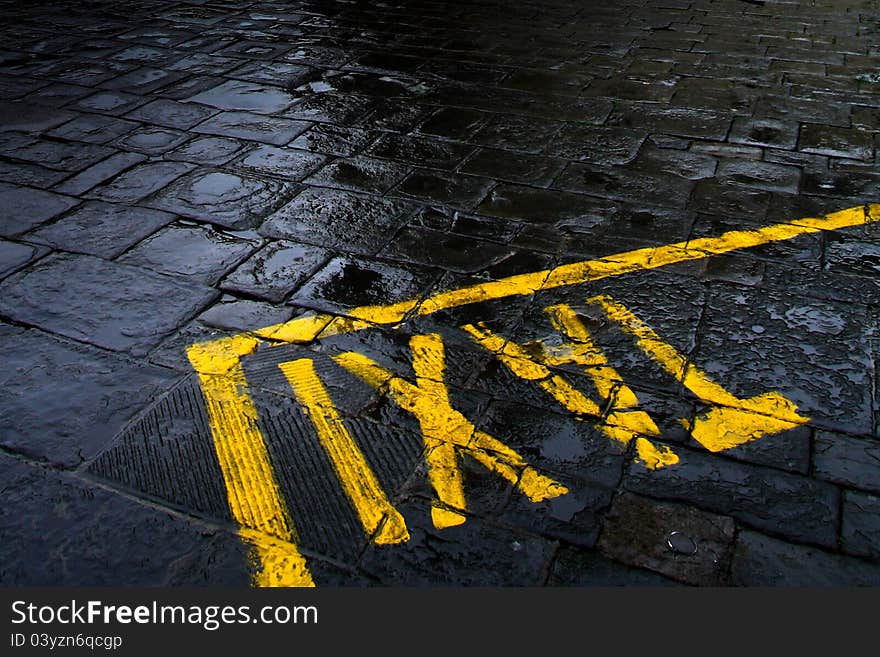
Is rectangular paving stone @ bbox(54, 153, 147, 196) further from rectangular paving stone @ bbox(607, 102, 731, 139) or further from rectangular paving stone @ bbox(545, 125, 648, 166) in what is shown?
rectangular paving stone @ bbox(607, 102, 731, 139)

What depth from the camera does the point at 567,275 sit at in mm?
3348

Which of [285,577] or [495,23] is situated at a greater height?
[495,23]

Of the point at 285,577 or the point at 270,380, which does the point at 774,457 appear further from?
the point at 270,380

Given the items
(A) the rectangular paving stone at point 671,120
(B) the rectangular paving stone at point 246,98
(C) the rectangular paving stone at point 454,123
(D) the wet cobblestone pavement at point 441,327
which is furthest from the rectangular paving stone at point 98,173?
(A) the rectangular paving stone at point 671,120

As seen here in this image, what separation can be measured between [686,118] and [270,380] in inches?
138

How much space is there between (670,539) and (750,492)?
34 cm

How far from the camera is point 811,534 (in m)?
2.16

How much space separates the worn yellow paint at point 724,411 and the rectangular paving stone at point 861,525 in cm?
32

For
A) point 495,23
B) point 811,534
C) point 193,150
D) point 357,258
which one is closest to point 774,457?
point 811,534

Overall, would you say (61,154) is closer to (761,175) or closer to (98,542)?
(98,542)

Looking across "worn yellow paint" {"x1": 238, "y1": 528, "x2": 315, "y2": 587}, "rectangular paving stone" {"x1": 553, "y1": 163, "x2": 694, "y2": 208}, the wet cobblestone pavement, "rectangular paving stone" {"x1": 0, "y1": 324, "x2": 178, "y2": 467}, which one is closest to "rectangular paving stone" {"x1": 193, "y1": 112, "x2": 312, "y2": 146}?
the wet cobblestone pavement

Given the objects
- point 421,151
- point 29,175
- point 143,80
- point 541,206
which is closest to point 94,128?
point 29,175

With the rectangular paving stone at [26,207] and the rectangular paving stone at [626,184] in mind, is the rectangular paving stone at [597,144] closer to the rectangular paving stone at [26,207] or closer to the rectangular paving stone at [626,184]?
the rectangular paving stone at [626,184]

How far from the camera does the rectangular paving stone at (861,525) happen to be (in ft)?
6.97
